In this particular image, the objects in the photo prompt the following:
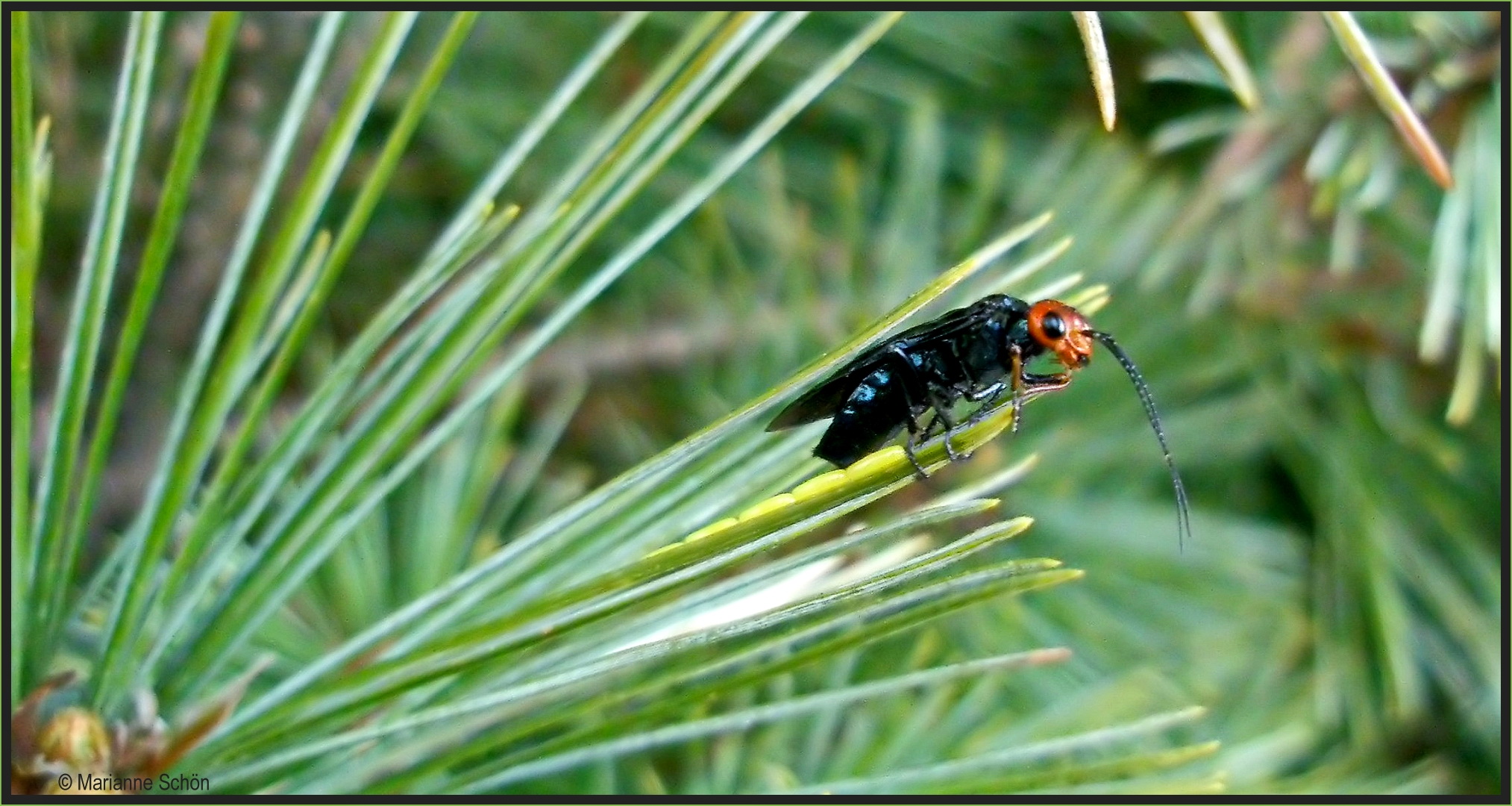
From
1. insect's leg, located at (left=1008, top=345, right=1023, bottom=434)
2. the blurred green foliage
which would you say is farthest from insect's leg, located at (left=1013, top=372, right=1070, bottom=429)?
the blurred green foliage

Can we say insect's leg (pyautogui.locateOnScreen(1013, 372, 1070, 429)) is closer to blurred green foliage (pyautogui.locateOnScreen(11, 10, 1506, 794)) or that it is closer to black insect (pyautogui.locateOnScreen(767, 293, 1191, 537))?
black insect (pyautogui.locateOnScreen(767, 293, 1191, 537))

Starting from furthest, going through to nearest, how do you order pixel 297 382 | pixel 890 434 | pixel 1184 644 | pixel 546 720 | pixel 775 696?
pixel 297 382, pixel 1184 644, pixel 775 696, pixel 890 434, pixel 546 720

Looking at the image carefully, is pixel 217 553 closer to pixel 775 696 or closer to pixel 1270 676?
pixel 775 696

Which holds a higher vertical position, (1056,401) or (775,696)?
(1056,401)

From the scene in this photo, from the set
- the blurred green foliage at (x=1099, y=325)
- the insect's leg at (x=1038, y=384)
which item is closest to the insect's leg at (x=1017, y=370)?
the insect's leg at (x=1038, y=384)

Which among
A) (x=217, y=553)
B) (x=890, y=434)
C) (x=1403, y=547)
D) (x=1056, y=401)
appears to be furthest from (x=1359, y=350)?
(x=217, y=553)

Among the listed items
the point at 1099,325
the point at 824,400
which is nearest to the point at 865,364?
the point at 824,400

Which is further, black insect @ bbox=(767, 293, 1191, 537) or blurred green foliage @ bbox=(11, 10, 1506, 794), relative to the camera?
blurred green foliage @ bbox=(11, 10, 1506, 794)
